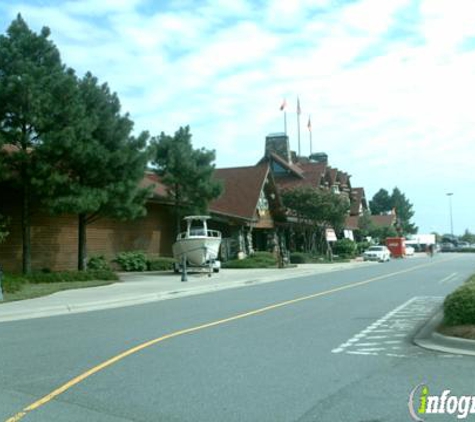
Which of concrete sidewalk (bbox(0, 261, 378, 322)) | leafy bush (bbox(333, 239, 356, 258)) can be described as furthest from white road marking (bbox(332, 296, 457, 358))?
leafy bush (bbox(333, 239, 356, 258))

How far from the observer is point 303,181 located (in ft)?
210

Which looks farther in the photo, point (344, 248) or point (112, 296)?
point (344, 248)

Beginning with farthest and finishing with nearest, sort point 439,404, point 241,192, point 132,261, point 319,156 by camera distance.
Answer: point 319,156
point 241,192
point 132,261
point 439,404

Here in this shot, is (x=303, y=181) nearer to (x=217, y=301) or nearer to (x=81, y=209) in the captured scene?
(x=81, y=209)

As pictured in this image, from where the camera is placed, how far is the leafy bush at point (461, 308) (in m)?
10.4

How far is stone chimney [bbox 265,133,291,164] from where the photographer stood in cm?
6925

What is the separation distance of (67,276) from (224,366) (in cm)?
1714

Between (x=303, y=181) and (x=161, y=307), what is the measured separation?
47.8 meters

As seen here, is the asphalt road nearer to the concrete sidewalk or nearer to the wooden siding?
the concrete sidewalk

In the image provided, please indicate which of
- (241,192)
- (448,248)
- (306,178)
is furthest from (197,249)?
(448,248)

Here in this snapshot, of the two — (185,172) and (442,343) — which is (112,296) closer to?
(442,343)

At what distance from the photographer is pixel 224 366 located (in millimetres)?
8797

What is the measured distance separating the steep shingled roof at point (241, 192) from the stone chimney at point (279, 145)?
17.2 m

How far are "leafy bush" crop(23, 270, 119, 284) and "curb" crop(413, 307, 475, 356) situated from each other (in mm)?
15888
